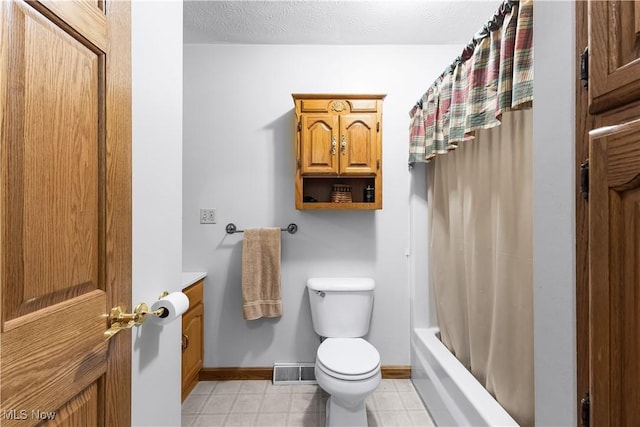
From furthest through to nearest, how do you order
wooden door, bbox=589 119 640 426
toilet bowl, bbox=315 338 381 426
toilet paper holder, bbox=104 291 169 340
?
toilet bowl, bbox=315 338 381 426, toilet paper holder, bbox=104 291 169 340, wooden door, bbox=589 119 640 426

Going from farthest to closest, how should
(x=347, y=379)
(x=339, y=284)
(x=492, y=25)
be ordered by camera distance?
(x=339, y=284) < (x=347, y=379) < (x=492, y=25)

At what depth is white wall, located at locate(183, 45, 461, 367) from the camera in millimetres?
2262

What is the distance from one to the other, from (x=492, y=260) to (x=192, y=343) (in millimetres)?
1799

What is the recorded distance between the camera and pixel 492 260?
4.66 feet

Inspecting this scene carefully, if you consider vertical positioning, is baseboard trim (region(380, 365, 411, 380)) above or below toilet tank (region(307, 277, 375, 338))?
below

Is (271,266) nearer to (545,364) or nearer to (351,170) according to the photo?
(351,170)

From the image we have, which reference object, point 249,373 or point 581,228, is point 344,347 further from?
point 581,228

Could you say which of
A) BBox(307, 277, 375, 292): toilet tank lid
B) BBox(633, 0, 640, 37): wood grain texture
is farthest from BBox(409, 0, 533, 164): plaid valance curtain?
BBox(307, 277, 375, 292): toilet tank lid

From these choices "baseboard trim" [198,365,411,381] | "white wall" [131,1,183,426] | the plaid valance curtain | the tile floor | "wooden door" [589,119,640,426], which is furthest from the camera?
"baseboard trim" [198,365,411,381]

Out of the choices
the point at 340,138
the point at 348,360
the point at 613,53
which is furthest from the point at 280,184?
the point at 613,53

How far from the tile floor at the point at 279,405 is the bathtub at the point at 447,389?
107mm

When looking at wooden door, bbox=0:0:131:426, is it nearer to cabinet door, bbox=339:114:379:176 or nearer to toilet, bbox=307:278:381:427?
toilet, bbox=307:278:381:427

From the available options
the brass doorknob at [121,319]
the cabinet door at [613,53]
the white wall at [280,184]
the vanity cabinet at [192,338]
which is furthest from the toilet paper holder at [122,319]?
the white wall at [280,184]

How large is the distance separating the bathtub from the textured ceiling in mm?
1991
